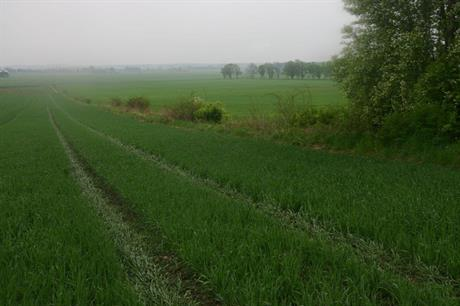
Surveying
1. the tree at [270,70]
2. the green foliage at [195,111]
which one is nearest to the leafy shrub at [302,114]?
the green foliage at [195,111]

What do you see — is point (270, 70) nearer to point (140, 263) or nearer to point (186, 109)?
point (186, 109)

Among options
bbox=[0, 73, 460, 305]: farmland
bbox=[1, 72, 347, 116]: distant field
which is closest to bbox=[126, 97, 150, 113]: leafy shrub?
bbox=[1, 72, 347, 116]: distant field

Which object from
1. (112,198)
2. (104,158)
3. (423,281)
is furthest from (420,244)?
(104,158)

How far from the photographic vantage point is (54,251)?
5.81 metres

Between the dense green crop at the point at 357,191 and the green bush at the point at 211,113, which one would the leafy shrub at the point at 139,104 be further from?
the dense green crop at the point at 357,191

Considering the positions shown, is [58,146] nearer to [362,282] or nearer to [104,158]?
[104,158]

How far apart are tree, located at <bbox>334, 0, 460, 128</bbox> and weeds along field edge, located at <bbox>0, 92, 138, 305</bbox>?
40.0 ft

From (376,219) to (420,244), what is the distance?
4.07 feet

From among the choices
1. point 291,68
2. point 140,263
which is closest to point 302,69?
point 291,68

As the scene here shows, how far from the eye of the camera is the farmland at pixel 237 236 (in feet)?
15.2

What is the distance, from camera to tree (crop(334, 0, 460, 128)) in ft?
46.1

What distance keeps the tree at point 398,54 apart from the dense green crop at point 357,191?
3.61 meters

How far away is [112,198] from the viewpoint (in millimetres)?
9961

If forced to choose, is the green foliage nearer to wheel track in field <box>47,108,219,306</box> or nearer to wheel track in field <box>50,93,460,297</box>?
wheel track in field <box>50,93,460,297</box>
